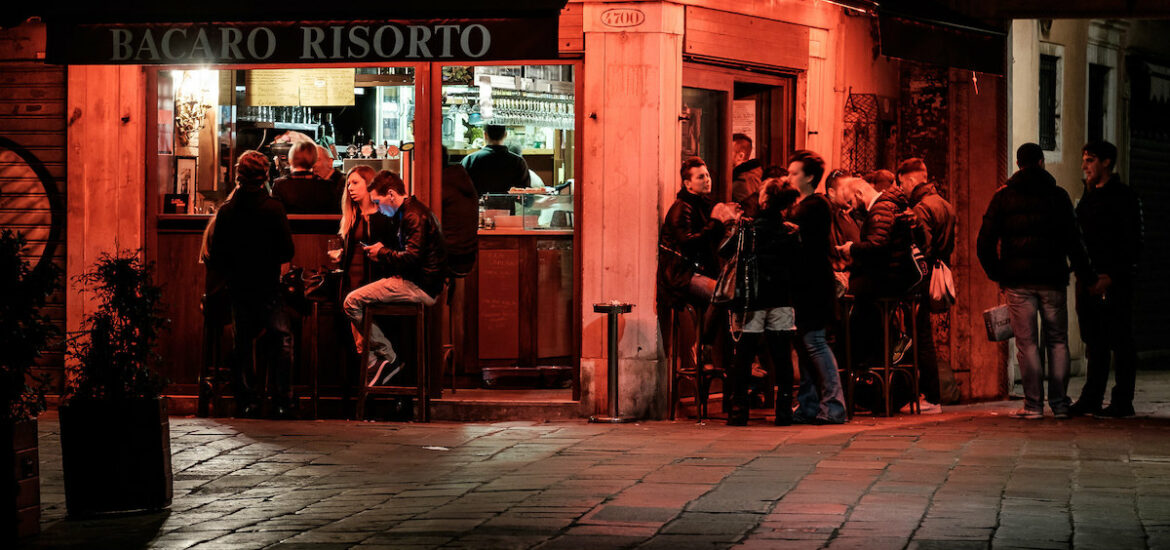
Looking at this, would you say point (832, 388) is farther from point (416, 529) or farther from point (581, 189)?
point (416, 529)

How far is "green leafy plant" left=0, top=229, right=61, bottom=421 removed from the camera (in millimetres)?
7020

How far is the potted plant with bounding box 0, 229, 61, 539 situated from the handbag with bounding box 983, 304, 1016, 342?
701 cm

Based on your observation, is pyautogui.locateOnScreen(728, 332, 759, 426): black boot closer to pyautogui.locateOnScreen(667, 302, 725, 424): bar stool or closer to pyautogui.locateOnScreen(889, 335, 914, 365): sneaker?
pyautogui.locateOnScreen(667, 302, 725, 424): bar stool

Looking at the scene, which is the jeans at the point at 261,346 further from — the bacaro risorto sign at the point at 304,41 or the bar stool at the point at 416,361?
the bacaro risorto sign at the point at 304,41

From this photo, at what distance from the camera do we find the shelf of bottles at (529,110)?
42.4 feet

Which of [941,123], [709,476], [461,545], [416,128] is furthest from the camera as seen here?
[941,123]

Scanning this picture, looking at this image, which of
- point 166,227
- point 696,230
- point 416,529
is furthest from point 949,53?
point 416,529

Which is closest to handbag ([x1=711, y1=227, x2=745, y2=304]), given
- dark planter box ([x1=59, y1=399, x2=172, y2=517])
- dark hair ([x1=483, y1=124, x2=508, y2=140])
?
dark hair ([x1=483, y1=124, x2=508, y2=140])

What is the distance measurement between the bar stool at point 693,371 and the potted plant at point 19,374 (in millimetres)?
5211

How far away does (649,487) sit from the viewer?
802cm

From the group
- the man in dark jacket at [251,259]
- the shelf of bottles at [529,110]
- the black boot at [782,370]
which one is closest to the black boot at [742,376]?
the black boot at [782,370]

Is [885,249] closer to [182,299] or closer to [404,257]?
[404,257]

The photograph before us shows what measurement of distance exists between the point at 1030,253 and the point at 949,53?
1966mm

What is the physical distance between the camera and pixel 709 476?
330 inches
